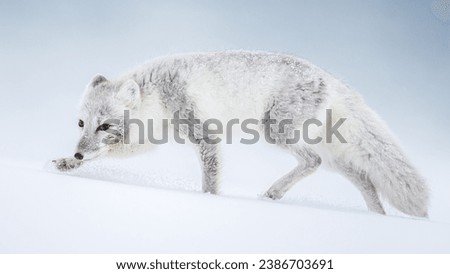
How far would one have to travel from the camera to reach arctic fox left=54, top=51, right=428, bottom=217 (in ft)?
13.3

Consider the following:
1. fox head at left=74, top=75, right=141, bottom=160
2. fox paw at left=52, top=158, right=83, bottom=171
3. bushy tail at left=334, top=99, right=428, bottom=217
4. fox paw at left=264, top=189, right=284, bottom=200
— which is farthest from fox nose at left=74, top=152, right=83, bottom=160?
bushy tail at left=334, top=99, right=428, bottom=217

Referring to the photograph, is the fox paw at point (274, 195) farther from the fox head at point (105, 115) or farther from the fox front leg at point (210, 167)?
the fox head at point (105, 115)

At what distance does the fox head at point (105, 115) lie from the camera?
3969 mm

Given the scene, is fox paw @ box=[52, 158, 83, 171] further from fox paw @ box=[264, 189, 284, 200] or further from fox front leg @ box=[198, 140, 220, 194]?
fox paw @ box=[264, 189, 284, 200]

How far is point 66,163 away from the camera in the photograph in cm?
415

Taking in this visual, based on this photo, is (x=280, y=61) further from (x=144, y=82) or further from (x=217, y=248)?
(x=217, y=248)

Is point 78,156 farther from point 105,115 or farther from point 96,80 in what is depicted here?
point 96,80

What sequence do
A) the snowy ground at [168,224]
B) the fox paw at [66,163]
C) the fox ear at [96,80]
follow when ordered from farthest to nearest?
the fox ear at [96,80]
the fox paw at [66,163]
the snowy ground at [168,224]

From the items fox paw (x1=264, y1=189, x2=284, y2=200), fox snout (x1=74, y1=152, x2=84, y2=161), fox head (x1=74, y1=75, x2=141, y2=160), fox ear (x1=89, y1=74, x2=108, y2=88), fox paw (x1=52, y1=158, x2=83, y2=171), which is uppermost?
fox ear (x1=89, y1=74, x2=108, y2=88)

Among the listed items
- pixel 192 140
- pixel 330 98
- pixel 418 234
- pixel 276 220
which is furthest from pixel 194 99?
pixel 418 234

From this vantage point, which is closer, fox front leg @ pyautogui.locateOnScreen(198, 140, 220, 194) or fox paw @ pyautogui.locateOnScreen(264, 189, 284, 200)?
fox front leg @ pyautogui.locateOnScreen(198, 140, 220, 194)

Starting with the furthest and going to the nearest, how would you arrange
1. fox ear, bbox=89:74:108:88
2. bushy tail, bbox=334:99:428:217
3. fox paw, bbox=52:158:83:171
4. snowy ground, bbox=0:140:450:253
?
fox ear, bbox=89:74:108:88, fox paw, bbox=52:158:83:171, bushy tail, bbox=334:99:428:217, snowy ground, bbox=0:140:450:253

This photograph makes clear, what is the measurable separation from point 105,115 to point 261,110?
48.9 inches

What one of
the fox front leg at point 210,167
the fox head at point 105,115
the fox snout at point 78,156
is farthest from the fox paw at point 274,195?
the fox snout at point 78,156
